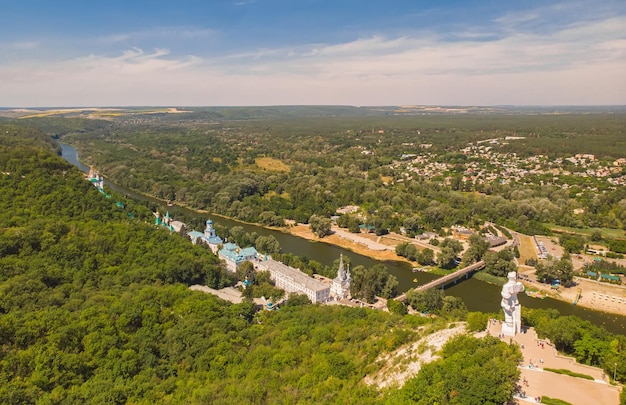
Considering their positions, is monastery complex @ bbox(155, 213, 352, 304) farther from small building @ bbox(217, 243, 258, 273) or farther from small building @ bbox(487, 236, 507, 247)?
small building @ bbox(487, 236, 507, 247)

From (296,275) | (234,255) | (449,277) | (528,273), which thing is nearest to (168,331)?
(296,275)

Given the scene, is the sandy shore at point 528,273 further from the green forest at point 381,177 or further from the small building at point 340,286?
the small building at point 340,286

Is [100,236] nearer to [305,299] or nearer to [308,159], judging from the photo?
[305,299]

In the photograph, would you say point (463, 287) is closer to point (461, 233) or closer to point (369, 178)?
point (461, 233)

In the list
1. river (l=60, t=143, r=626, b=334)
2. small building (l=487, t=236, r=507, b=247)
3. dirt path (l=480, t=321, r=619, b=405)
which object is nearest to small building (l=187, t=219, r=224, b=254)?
river (l=60, t=143, r=626, b=334)

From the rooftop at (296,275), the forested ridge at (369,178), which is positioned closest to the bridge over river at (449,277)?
the rooftop at (296,275)

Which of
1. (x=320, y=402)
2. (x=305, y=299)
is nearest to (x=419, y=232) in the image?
(x=305, y=299)
